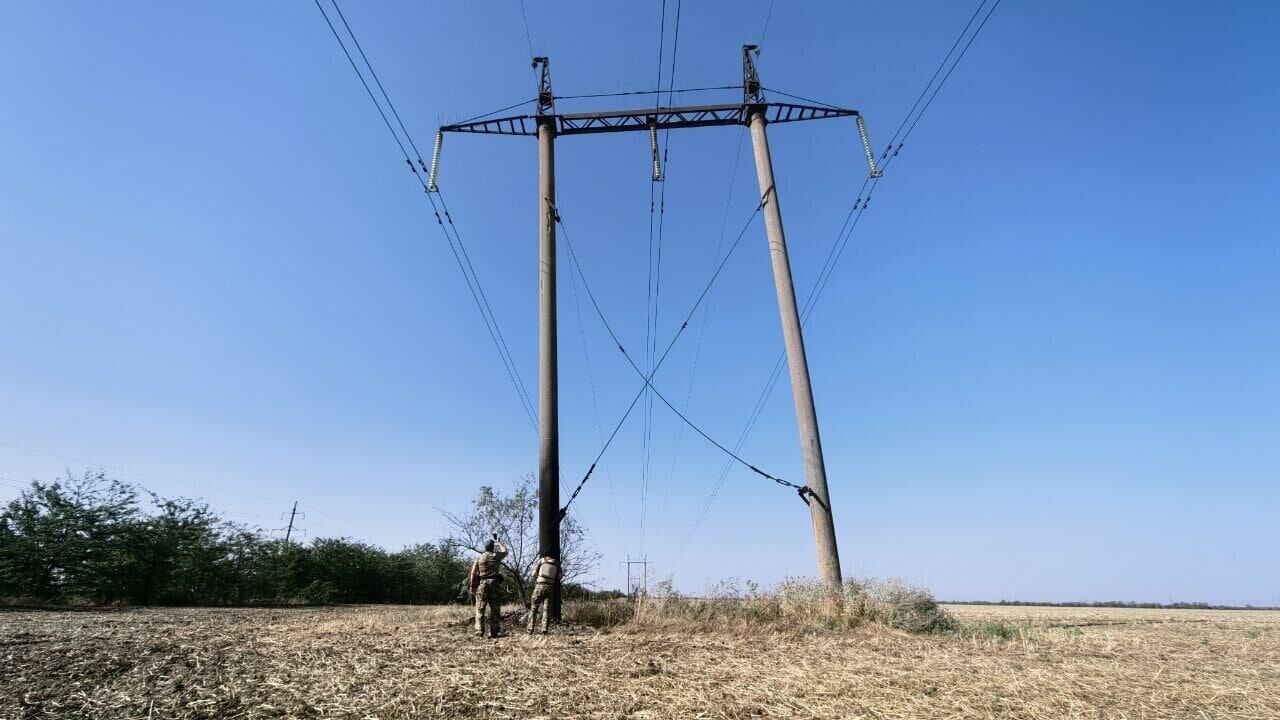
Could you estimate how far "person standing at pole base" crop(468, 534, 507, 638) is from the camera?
958 cm

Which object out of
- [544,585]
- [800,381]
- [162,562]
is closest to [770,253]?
[800,381]

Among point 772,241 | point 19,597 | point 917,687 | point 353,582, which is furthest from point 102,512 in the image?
point 917,687

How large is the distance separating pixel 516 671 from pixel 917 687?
3643 millimetres

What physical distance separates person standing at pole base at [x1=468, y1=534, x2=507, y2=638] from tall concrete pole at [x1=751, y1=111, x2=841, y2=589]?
266 inches

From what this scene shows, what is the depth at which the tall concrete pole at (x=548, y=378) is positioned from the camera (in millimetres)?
11703

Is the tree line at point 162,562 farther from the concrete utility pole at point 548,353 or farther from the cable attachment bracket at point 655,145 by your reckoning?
the cable attachment bracket at point 655,145

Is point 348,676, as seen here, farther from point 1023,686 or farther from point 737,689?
point 1023,686

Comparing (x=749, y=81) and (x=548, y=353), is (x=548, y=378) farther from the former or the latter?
(x=749, y=81)

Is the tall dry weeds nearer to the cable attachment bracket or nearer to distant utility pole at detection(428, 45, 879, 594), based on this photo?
distant utility pole at detection(428, 45, 879, 594)

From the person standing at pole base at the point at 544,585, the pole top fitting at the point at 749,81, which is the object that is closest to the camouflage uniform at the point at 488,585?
the person standing at pole base at the point at 544,585

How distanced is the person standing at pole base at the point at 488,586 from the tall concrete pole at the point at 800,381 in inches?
266

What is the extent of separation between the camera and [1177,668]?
5.87 meters

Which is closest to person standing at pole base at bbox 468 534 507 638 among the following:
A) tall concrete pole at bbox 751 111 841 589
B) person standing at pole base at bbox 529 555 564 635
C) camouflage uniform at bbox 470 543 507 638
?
camouflage uniform at bbox 470 543 507 638

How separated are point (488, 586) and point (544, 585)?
1.07 meters
